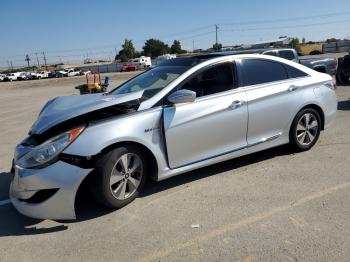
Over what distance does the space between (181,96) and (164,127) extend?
1.35 feet

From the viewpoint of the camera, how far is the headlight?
13.3ft

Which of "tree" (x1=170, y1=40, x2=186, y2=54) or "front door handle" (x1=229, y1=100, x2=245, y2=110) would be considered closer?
"front door handle" (x1=229, y1=100, x2=245, y2=110)

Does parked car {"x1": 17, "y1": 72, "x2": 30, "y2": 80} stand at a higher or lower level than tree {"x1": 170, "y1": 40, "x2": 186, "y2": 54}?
lower

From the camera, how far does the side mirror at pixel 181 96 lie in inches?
184

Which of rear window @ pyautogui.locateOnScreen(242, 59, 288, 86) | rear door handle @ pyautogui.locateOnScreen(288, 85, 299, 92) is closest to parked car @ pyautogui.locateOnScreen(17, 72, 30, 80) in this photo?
rear window @ pyautogui.locateOnScreen(242, 59, 288, 86)

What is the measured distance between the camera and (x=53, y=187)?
13.1ft

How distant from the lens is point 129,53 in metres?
130

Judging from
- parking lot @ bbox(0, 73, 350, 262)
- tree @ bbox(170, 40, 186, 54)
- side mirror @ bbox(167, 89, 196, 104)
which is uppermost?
side mirror @ bbox(167, 89, 196, 104)

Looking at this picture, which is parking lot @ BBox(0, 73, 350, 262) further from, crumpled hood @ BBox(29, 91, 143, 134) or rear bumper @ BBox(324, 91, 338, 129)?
crumpled hood @ BBox(29, 91, 143, 134)

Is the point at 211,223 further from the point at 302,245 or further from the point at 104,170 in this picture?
the point at 104,170

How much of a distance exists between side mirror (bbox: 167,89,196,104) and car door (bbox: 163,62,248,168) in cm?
9

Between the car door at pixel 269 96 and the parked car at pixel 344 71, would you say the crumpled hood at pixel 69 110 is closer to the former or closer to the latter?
the car door at pixel 269 96

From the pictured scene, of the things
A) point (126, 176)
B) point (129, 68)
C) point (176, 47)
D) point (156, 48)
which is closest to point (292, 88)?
point (126, 176)

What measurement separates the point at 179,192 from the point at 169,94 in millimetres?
1184
